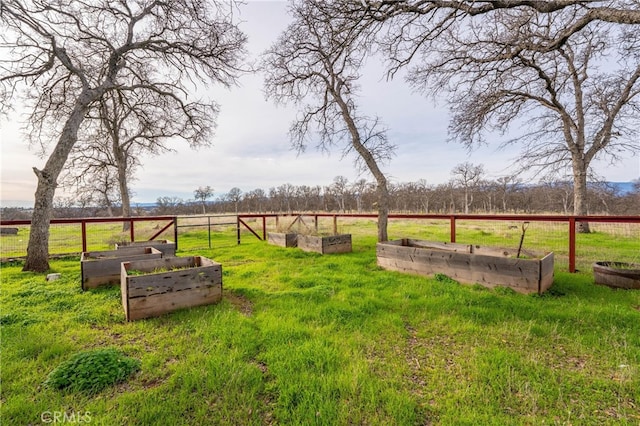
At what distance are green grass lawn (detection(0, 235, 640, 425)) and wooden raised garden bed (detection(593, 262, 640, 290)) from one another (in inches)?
13.0

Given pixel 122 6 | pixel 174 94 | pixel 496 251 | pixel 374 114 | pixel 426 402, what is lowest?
pixel 426 402

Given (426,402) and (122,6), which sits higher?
(122,6)

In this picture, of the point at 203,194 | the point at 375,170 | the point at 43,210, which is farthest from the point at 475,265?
the point at 203,194

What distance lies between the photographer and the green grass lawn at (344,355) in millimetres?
1819

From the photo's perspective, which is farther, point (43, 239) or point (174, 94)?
point (174, 94)

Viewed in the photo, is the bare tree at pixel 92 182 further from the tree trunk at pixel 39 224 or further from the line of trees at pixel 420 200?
the line of trees at pixel 420 200

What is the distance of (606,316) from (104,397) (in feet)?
17.3

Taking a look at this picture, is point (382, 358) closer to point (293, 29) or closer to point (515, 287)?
point (515, 287)

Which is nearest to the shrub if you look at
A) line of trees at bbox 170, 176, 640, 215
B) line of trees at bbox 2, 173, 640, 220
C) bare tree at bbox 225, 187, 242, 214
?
line of trees at bbox 2, 173, 640, 220

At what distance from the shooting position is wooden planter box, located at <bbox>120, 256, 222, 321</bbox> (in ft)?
10.7

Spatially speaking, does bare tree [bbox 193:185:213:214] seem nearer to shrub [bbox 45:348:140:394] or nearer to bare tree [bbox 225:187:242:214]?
bare tree [bbox 225:187:242:214]

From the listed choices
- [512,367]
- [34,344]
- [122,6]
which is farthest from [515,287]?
[122,6]

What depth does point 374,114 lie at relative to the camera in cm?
723

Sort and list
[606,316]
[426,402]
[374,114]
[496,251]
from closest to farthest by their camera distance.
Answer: [426,402], [606,316], [496,251], [374,114]
